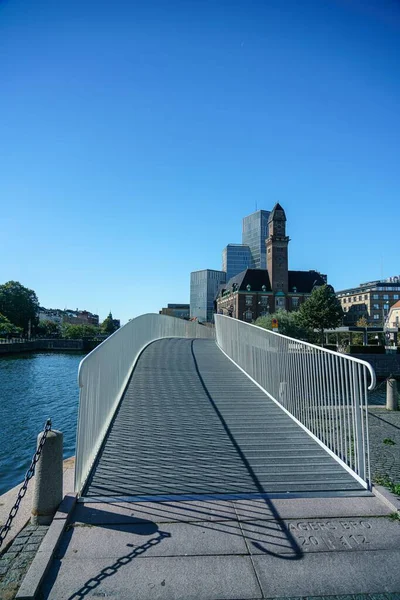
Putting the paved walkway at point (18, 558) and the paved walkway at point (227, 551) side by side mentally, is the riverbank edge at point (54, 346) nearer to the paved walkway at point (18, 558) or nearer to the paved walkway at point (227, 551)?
the paved walkway at point (18, 558)

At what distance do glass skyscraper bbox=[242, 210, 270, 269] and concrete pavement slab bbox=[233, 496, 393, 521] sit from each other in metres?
166

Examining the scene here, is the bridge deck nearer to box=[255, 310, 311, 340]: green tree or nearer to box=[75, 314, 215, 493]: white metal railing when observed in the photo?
box=[75, 314, 215, 493]: white metal railing

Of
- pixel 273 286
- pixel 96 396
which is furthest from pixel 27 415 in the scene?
pixel 273 286

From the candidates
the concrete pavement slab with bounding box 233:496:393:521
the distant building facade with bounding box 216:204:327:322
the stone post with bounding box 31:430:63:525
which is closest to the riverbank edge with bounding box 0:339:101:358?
the distant building facade with bounding box 216:204:327:322

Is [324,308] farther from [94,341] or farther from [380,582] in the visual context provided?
[94,341]

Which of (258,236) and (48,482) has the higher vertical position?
(258,236)

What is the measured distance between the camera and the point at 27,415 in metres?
18.1

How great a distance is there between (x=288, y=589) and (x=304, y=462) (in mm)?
2540

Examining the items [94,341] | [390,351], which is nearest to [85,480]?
[390,351]

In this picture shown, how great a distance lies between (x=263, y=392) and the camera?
9.52m

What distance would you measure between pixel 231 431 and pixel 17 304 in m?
96.7

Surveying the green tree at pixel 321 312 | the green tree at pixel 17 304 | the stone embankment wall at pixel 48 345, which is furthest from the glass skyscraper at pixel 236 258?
the green tree at pixel 321 312

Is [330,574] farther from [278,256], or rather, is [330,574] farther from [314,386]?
[278,256]

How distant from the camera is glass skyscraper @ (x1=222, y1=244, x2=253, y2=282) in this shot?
544 ft
